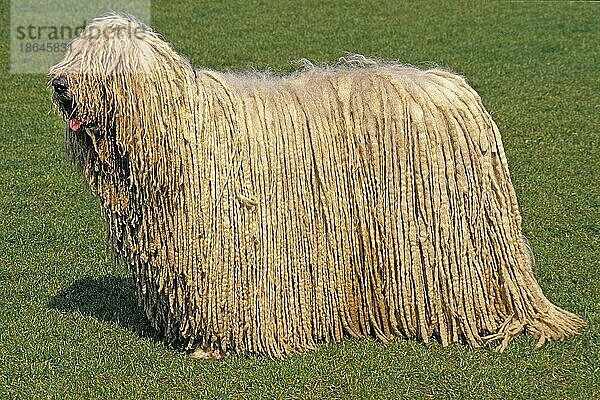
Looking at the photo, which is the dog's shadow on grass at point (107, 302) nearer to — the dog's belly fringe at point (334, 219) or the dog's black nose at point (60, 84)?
the dog's belly fringe at point (334, 219)

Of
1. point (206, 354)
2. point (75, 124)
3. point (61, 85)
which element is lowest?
point (206, 354)

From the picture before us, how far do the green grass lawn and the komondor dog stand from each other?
7.8 inches

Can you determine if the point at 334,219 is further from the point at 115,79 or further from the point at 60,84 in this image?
the point at 60,84

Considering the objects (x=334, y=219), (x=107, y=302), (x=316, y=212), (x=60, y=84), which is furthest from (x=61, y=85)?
(x=107, y=302)

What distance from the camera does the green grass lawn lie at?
5.05 meters

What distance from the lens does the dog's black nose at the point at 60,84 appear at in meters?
4.59

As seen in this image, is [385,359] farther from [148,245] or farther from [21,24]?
[21,24]

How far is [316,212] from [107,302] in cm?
172

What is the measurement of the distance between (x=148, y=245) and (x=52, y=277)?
174 centimetres

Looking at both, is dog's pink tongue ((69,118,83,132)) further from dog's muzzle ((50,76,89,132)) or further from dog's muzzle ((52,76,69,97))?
dog's muzzle ((52,76,69,97))

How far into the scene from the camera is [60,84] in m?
4.59

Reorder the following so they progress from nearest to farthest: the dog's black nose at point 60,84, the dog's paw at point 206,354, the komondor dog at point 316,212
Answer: the dog's black nose at point 60,84, the komondor dog at point 316,212, the dog's paw at point 206,354

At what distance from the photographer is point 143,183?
191 inches

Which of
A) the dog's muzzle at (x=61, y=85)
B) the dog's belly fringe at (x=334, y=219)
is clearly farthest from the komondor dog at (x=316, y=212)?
the dog's muzzle at (x=61, y=85)
